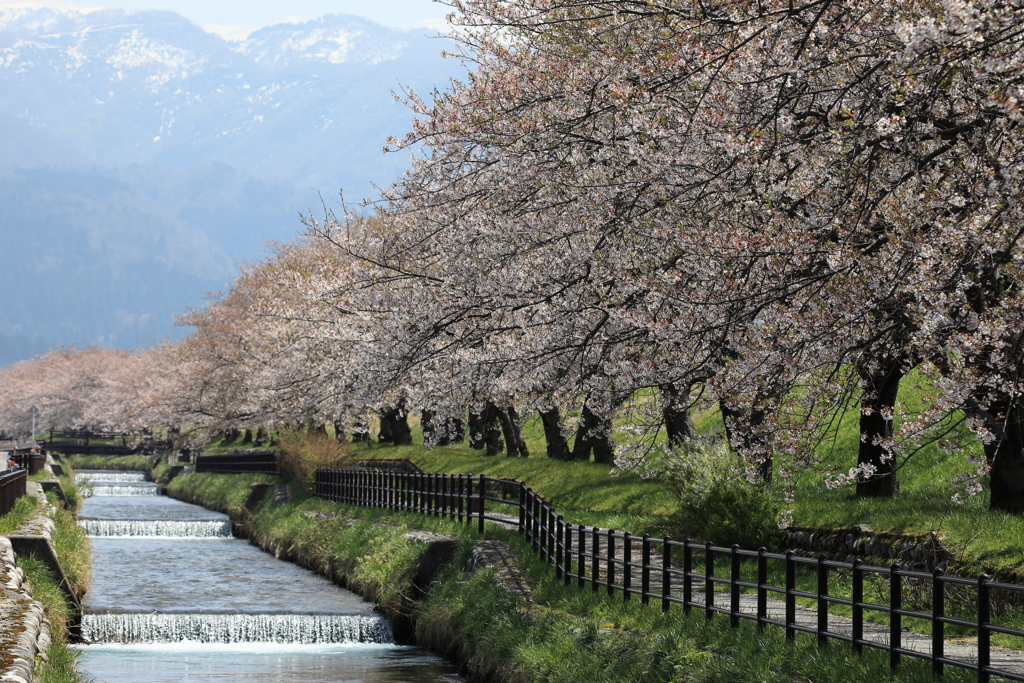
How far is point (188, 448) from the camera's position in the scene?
63000mm

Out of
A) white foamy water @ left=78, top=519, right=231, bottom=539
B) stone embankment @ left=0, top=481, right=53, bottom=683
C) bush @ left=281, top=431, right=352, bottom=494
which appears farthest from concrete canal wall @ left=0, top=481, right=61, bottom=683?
white foamy water @ left=78, top=519, right=231, bottom=539

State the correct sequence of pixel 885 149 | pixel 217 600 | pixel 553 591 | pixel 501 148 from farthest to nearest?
pixel 217 600 < pixel 501 148 < pixel 553 591 < pixel 885 149

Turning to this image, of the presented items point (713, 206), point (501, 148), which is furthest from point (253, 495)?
point (713, 206)

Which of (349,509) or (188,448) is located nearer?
(349,509)

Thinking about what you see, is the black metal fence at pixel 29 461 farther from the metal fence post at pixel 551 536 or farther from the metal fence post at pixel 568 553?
the metal fence post at pixel 568 553

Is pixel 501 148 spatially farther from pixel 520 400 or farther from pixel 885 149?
pixel 885 149

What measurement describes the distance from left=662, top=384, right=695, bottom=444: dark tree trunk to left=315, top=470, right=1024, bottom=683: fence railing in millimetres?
1934

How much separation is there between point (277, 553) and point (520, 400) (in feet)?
45.6

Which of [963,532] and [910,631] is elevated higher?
[963,532]

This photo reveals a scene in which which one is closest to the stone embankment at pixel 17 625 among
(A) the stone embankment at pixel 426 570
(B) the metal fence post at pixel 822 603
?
(A) the stone embankment at pixel 426 570

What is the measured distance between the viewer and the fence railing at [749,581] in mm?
7832

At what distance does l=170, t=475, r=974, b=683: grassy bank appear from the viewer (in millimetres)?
8886

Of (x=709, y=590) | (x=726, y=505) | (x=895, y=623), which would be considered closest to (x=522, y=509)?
(x=726, y=505)

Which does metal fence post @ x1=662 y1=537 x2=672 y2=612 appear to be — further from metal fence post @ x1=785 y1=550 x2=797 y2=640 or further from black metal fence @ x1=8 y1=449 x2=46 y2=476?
black metal fence @ x1=8 y1=449 x2=46 y2=476
